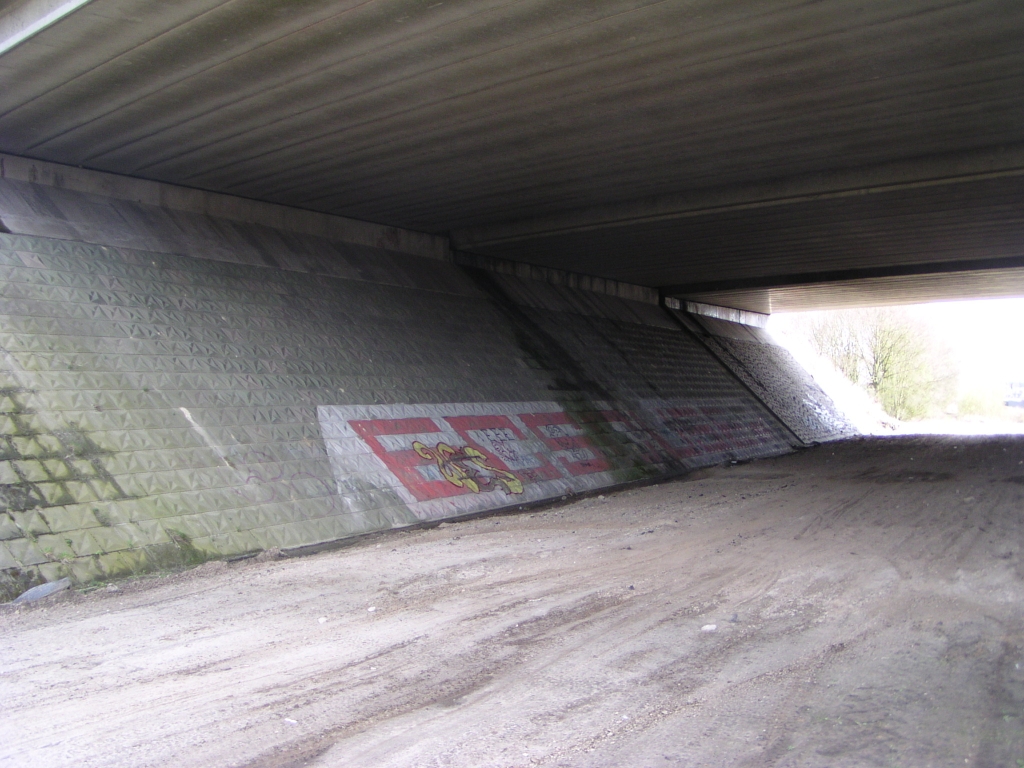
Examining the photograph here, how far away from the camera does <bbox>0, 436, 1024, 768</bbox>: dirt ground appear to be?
5.09 m

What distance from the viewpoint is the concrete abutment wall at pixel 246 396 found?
11.2 meters

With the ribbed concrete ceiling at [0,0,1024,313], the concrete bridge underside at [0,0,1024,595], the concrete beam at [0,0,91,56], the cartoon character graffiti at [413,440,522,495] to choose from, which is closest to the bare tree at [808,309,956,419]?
the concrete bridge underside at [0,0,1024,595]

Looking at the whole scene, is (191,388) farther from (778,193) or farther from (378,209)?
(778,193)

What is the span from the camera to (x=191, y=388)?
44.5 feet

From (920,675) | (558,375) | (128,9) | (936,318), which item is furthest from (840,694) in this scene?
(936,318)

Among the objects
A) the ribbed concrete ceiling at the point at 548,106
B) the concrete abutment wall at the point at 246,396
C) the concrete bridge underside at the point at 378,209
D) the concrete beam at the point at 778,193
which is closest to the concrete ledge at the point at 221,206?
the concrete bridge underside at the point at 378,209

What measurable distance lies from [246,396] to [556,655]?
364 inches

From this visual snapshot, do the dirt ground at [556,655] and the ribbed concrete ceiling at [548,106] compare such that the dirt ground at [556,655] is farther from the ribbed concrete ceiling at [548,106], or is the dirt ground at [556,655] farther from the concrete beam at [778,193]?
the concrete beam at [778,193]

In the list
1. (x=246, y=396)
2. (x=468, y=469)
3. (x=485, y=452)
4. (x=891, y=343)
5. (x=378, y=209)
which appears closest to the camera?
(x=246, y=396)

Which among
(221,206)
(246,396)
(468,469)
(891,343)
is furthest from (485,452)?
(891,343)

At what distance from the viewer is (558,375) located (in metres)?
22.8

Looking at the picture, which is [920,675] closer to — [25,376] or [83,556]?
[83,556]

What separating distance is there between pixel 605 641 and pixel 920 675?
254 cm

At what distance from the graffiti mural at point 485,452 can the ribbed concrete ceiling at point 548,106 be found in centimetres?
505
